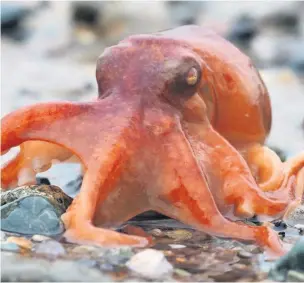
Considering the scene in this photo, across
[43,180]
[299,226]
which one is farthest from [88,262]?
[43,180]

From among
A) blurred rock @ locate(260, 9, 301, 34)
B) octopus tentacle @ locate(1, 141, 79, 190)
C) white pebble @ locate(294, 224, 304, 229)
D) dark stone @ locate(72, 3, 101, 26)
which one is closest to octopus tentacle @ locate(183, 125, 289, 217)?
white pebble @ locate(294, 224, 304, 229)

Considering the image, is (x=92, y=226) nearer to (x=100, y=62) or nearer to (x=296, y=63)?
(x=100, y=62)

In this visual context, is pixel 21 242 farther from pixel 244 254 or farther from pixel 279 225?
pixel 279 225

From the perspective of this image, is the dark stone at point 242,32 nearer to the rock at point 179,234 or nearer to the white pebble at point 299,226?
the white pebble at point 299,226

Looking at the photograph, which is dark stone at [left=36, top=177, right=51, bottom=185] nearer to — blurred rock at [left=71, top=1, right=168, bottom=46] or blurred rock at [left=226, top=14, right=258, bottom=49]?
blurred rock at [left=226, top=14, right=258, bottom=49]

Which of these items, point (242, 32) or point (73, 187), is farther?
point (242, 32)

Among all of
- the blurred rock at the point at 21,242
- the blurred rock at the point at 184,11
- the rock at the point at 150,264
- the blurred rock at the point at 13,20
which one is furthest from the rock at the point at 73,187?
the blurred rock at the point at 184,11

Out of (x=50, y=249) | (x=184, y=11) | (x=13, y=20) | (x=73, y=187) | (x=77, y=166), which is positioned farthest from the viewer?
(x=184, y=11)
